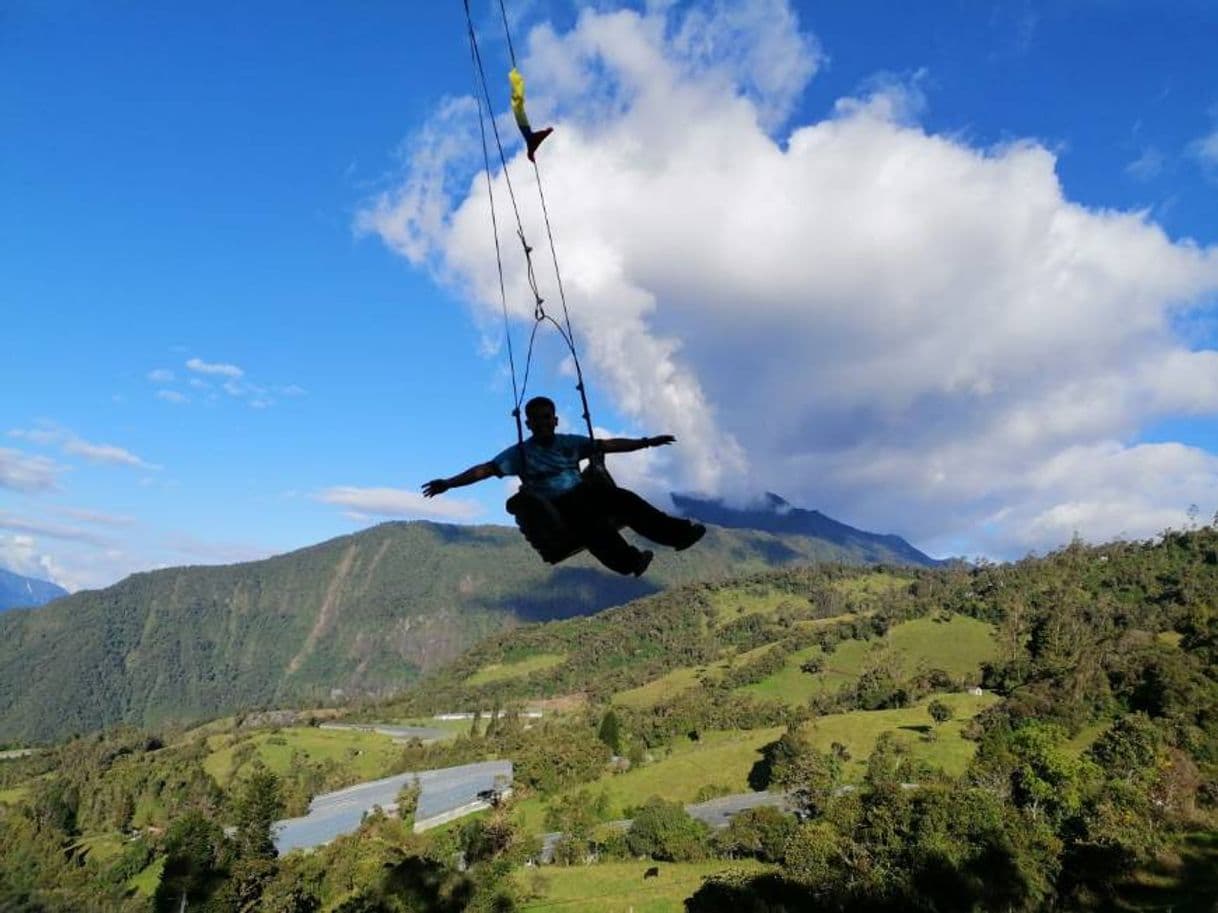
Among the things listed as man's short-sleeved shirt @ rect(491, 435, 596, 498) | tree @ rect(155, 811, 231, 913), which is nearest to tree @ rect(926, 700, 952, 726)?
tree @ rect(155, 811, 231, 913)

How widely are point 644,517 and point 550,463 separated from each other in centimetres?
133

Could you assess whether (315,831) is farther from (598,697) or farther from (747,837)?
(598,697)

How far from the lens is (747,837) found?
6356 centimetres

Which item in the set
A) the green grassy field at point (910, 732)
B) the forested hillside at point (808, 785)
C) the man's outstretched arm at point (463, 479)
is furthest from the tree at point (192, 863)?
the man's outstretched arm at point (463, 479)

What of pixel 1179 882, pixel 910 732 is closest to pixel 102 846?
pixel 910 732

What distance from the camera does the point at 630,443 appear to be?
9.79 meters

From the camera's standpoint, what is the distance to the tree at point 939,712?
95562 mm

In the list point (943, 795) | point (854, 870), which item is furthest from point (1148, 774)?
point (854, 870)

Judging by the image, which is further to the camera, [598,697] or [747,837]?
[598,697]

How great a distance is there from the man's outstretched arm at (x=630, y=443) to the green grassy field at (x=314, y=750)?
480ft

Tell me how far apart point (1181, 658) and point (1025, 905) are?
51666 mm

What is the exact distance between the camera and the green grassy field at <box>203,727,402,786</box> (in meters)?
147

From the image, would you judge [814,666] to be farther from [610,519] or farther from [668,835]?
[610,519]

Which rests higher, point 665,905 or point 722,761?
point 722,761
